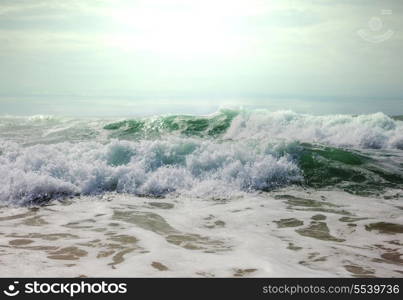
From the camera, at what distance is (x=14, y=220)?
7.34 metres

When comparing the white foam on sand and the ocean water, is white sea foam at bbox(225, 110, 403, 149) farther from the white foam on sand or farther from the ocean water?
the white foam on sand

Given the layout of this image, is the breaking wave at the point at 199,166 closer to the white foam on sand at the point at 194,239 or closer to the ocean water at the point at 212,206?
the ocean water at the point at 212,206

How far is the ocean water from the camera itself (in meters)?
5.16

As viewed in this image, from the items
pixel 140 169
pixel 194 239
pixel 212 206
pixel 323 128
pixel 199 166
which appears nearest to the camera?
pixel 194 239

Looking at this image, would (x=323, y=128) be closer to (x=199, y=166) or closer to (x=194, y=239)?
(x=199, y=166)

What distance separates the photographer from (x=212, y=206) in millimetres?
8359

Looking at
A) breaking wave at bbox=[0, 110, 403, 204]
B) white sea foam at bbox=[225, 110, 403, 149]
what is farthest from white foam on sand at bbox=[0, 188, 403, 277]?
white sea foam at bbox=[225, 110, 403, 149]

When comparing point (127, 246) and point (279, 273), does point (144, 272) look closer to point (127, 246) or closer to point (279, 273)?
point (127, 246)

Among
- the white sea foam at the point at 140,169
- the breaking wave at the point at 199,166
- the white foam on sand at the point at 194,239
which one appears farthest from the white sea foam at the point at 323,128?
the white foam on sand at the point at 194,239

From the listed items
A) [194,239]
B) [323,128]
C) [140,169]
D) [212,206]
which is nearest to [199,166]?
[140,169]

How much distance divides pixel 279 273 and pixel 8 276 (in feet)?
9.41

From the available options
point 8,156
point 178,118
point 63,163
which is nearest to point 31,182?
point 63,163

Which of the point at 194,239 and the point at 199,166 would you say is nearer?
the point at 194,239

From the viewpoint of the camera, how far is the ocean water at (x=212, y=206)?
5160 millimetres
